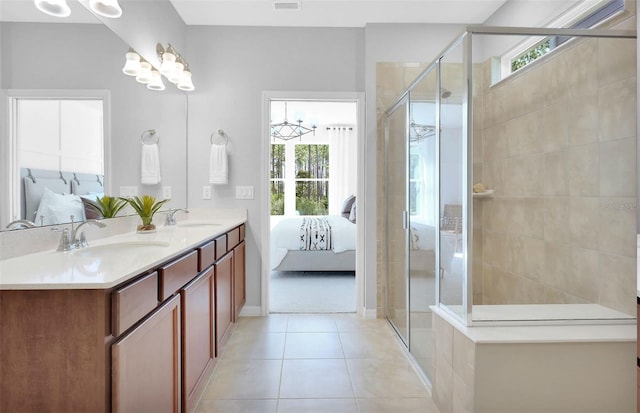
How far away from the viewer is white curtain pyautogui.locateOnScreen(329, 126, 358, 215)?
6980 mm

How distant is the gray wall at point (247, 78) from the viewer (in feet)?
10.2

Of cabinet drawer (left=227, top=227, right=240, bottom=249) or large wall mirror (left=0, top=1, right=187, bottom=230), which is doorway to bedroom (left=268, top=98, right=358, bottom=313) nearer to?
cabinet drawer (left=227, top=227, right=240, bottom=249)

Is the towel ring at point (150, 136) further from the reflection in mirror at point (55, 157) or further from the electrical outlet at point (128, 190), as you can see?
the reflection in mirror at point (55, 157)

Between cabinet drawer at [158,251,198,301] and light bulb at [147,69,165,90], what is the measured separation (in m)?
1.45

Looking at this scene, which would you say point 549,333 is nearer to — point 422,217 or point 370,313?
point 422,217

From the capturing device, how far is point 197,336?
5.72ft

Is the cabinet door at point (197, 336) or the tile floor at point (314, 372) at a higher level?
the cabinet door at point (197, 336)

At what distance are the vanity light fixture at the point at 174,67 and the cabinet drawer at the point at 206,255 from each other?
4.84 ft

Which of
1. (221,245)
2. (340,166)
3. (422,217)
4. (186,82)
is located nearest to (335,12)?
Result: (186,82)

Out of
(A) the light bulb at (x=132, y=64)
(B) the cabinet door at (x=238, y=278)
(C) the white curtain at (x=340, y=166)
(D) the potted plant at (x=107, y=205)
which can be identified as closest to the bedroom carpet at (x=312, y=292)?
(B) the cabinet door at (x=238, y=278)

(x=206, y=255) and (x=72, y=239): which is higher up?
(x=72, y=239)

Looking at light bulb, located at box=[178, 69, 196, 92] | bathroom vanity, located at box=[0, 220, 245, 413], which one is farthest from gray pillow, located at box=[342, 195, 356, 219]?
bathroom vanity, located at box=[0, 220, 245, 413]

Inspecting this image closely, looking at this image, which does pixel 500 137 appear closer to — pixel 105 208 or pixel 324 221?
pixel 105 208

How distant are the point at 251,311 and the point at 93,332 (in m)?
2.23
